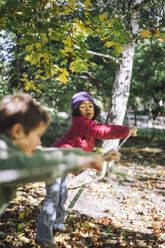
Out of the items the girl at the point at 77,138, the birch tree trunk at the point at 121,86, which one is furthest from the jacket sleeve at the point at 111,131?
the birch tree trunk at the point at 121,86

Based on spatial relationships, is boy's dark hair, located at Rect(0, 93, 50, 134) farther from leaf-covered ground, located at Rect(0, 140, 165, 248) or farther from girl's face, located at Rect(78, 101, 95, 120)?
leaf-covered ground, located at Rect(0, 140, 165, 248)

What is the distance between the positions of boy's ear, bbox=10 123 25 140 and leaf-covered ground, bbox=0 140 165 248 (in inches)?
83.2

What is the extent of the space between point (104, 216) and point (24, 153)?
3151 millimetres

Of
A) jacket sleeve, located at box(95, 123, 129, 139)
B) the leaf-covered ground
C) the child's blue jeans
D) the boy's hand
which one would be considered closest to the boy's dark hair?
the boy's hand

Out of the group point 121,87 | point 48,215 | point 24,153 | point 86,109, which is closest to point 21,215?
point 48,215

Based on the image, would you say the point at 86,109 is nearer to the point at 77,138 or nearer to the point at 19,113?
the point at 77,138

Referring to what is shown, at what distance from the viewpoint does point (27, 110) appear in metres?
1.48

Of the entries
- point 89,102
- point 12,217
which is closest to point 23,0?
point 89,102

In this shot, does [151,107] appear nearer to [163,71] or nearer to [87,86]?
[163,71]

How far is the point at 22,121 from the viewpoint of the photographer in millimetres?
1469

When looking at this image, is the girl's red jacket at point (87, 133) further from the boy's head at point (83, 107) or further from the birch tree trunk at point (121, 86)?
the birch tree trunk at point (121, 86)

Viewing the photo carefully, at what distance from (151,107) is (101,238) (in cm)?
1238

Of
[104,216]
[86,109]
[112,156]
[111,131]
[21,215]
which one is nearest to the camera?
[112,156]

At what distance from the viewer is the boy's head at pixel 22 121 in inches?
57.1
